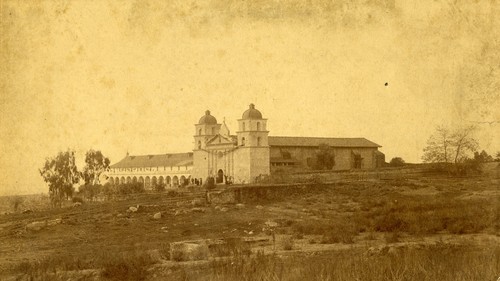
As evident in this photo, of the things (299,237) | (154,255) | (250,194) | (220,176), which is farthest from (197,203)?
(220,176)

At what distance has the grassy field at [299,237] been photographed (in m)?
9.93

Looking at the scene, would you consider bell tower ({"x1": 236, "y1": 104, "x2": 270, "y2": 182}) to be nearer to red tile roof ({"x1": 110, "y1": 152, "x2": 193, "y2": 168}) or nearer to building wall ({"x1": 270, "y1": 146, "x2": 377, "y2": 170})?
building wall ({"x1": 270, "y1": 146, "x2": 377, "y2": 170})

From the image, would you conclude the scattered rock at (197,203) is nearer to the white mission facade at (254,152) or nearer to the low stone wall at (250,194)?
the low stone wall at (250,194)

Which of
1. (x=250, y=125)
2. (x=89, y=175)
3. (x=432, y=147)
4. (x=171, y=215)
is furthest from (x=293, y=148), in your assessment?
(x=171, y=215)

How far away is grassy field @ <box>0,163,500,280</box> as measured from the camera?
391 inches

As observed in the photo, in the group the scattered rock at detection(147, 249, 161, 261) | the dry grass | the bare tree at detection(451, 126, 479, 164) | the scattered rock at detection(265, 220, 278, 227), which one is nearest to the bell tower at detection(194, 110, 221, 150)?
the bare tree at detection(451, 126, 479, 164)

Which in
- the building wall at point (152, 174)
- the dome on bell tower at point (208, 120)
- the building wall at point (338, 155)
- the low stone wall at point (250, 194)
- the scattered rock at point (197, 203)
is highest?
the dome on bell tower at point (208, 120)

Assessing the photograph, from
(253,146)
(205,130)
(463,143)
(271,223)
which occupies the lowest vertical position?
(271,223)

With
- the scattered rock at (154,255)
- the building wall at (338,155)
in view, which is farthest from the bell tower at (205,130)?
the scattered rock at (154,255)

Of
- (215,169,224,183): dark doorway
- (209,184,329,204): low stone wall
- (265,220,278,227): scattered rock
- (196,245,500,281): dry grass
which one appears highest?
(215,169,224,183): dark doorway

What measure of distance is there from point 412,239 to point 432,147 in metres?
12.1

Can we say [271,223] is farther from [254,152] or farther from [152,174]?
[152,174]

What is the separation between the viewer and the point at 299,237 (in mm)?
15336

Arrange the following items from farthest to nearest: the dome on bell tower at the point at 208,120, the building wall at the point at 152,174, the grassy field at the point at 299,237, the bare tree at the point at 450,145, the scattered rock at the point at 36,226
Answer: the building wall at the point at 152,174
the dome on bell tower at the point at 208,120
the bare tree at the point at 450,145
the scattered rock at the point at 36,226
the grassy field at the point at 299,237
